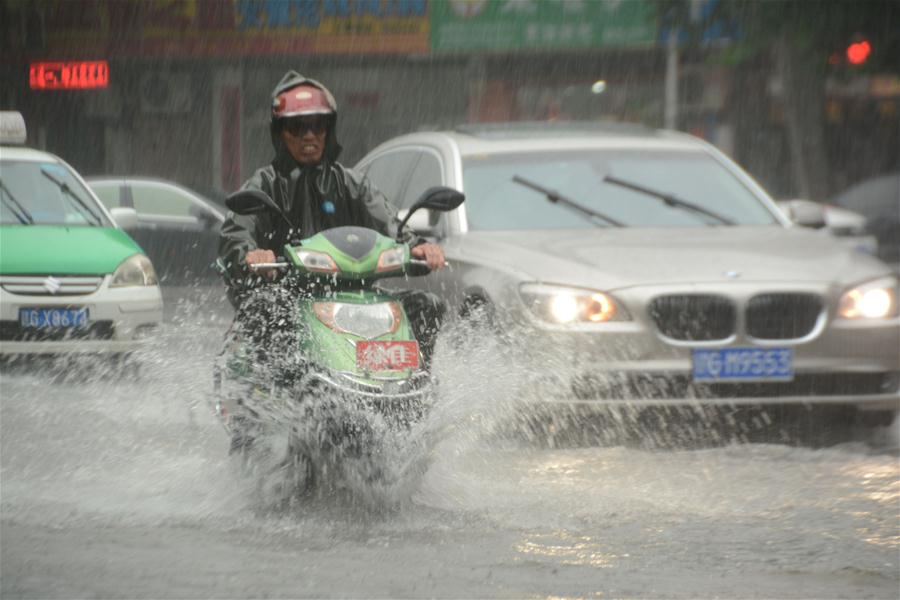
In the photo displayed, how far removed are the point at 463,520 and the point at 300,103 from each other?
1.74m

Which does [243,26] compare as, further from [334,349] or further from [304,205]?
[334,349]

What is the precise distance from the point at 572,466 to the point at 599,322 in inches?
30.0

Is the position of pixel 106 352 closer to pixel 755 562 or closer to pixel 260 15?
pixel 755 562

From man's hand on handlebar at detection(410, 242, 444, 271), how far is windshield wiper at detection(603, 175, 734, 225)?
3.04 metres

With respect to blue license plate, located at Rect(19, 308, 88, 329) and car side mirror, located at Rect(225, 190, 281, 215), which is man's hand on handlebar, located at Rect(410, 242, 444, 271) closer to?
car side mirror, located at Rect(225, 190, 281, 215)

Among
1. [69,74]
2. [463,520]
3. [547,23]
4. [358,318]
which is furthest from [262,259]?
[547,23]

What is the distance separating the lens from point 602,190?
358 inches

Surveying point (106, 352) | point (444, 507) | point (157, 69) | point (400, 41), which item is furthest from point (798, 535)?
point (157, 69)

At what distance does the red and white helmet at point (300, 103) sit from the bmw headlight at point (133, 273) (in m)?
5.01

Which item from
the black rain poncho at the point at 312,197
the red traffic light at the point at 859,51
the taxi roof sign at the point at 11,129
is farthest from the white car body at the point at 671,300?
the red traffic light at the point at 859,51

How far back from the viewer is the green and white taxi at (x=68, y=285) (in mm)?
10852

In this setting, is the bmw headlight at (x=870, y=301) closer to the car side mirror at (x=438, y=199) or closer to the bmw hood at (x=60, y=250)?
the car side mirror at (x=438, y=199)

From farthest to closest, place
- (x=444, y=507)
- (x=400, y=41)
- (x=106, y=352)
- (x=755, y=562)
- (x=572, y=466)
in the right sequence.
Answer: (x=400, y=41)
(x=106, y=352)
(x=572, y=466)
(x=444, y=507)
(x=755, y=562)

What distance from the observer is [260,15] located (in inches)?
1152
